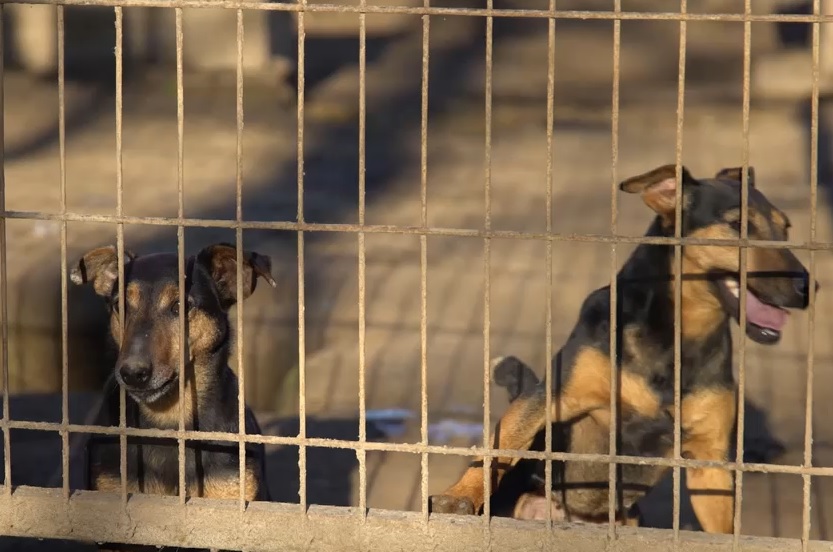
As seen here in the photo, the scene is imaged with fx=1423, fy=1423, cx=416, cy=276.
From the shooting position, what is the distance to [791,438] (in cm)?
632

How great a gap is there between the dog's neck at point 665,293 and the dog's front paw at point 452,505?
893 millimetres

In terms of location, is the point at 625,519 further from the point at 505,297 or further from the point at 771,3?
the point at 771,3

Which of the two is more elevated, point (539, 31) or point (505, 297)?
point (539, 31)

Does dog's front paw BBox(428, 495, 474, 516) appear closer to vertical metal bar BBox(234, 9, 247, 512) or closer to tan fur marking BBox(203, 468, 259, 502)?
tan fur marking BBox(203, 468, 259, 502)

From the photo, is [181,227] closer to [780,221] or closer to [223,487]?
[223,487]

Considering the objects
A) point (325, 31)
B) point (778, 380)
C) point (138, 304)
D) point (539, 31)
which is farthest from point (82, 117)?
point (138, 304)

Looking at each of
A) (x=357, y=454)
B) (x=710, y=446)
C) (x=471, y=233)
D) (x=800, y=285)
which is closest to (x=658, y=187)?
(x=800, y=285)

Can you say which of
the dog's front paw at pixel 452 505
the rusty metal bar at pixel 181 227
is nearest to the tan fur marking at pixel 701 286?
the dog's front paw at pixel 452 505

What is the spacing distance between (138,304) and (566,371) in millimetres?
1509

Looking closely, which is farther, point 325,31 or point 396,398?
point 325,31

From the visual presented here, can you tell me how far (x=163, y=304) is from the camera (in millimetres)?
4598

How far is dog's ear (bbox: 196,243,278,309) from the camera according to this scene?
452 cm

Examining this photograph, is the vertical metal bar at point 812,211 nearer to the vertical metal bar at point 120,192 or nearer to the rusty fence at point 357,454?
the rusty fence at point 357,454

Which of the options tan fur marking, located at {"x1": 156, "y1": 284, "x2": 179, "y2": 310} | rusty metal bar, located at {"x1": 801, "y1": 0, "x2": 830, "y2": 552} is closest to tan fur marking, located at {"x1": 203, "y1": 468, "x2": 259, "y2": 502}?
tan fur marking, located at {"x1": 156, "y1": 284, "x2": 179, "y2": 310}
